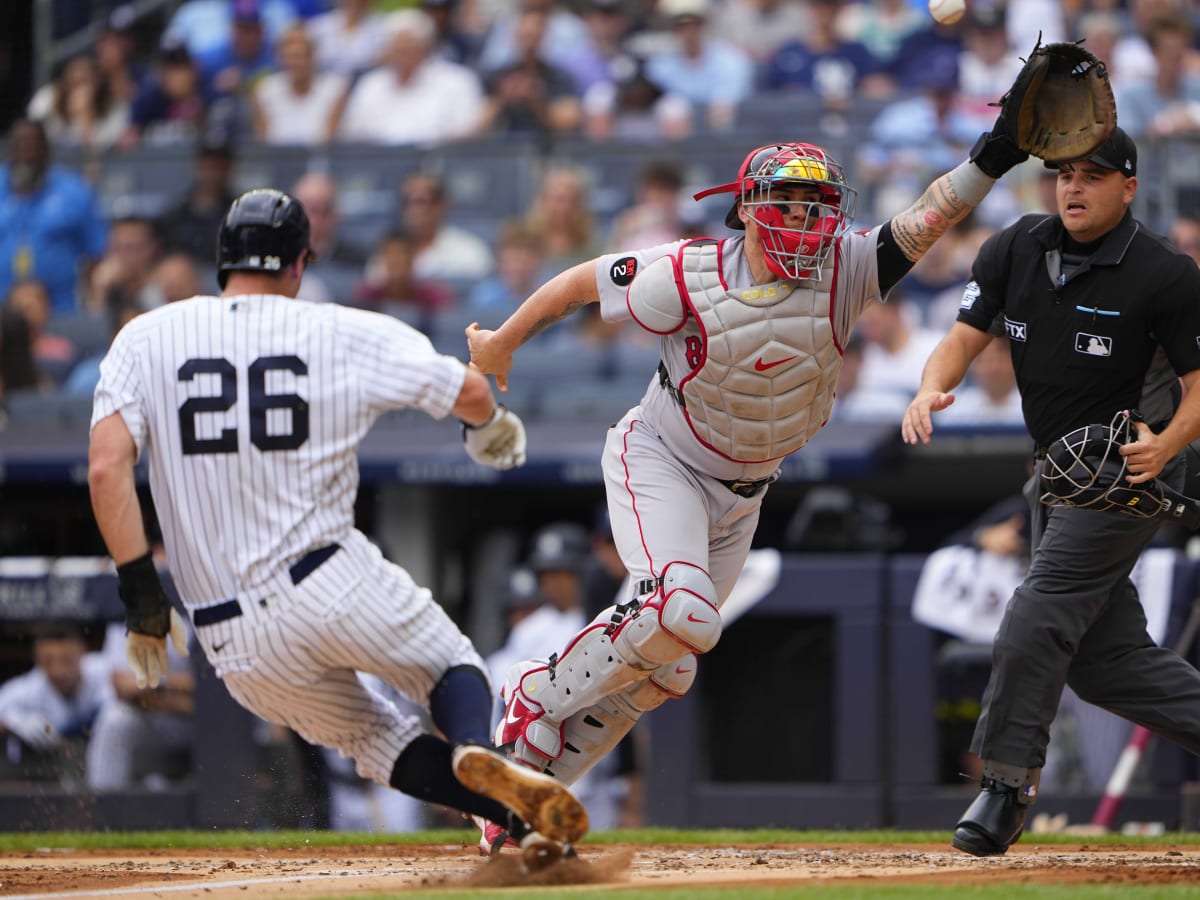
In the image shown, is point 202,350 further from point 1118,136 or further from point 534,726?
point 1118,136

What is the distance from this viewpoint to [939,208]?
15.7 feet

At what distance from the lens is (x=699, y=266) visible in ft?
16.0

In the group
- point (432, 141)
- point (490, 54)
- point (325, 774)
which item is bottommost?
point (325, 774)

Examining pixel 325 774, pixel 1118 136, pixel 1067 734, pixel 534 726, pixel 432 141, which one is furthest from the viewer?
pixel 432 141

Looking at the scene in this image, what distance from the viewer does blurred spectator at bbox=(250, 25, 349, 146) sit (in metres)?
12.2

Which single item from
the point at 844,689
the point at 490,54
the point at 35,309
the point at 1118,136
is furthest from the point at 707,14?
the point at 1118,136

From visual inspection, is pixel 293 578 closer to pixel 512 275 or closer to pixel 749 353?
pixel 749 353

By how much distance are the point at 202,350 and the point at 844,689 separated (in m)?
4.48

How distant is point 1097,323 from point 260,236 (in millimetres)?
2263

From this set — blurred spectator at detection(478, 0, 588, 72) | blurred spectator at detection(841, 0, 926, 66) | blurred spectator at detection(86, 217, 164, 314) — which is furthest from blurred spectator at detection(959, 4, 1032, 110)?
blurred spectator at detection(86, 217, 164, 314)

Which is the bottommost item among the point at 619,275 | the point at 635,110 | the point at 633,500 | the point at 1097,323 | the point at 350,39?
the point at 633,500

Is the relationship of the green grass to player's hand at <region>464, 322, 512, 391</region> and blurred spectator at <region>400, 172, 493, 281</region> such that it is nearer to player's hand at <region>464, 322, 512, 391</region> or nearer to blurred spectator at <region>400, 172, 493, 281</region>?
player's hand at <region>464, 322, 512, 391</region>

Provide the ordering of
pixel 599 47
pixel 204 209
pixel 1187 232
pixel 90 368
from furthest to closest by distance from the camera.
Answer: pixel 599 47 → pixel 204 209 → pixel 90 368 → pixel 1187 232

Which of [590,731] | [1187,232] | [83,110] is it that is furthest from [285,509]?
[83,110]
